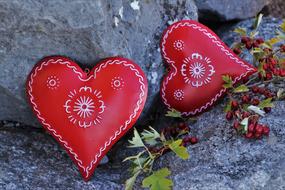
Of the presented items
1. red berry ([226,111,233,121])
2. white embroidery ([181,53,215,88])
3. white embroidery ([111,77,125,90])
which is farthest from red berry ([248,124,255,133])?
white embroidery ([111,77,125,90])

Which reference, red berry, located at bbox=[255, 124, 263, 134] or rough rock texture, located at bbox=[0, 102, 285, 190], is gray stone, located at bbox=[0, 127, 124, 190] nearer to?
rough rock texture, located at bbox=[0, 102, 285, 190]

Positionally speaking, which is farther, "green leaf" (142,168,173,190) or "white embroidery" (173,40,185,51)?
"white embroidery" (173,40,185,51)

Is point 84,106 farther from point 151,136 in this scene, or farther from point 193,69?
point 193,69

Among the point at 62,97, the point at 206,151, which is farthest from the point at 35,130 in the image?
the point at 206,151

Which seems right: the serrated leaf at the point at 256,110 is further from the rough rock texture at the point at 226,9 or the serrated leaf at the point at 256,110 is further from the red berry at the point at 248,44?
the rough rock texture at the point at 226,9

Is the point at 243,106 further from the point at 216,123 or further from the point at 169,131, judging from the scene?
the point at 169,131
